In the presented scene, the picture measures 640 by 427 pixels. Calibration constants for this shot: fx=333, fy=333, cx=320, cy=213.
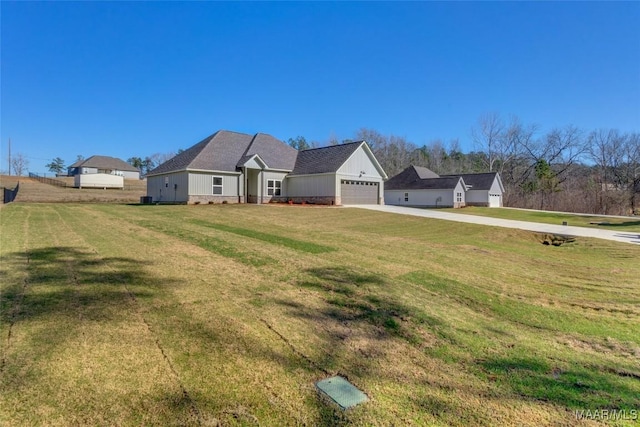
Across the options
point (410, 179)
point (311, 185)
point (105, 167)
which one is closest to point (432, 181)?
point (410, 179)

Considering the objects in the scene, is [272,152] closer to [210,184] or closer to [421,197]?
[210,184]

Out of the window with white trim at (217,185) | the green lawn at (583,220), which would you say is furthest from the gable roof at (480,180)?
the window with white trim at (217,185)

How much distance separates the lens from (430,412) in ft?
8.49

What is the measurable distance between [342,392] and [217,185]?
76.0ft

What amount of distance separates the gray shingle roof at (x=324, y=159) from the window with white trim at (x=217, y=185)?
19.7 ft

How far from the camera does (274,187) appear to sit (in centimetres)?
2689

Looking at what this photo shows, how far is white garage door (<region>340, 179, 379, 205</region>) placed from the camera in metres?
26.5

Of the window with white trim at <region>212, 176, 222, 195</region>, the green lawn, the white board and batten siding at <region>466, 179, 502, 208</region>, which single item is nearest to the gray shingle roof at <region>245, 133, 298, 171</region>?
the window with white trim at <region>212, 176, 222, 195</region>

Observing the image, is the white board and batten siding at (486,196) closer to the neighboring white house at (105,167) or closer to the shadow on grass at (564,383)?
the shadow on grass at (564,383)

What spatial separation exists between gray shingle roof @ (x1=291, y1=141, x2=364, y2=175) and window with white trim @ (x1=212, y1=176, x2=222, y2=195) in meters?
6.01

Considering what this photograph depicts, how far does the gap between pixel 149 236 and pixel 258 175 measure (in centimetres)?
1729

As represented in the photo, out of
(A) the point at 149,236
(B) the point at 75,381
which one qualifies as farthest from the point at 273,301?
(A) the point at 149,236

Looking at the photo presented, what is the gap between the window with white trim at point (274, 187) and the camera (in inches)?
1045

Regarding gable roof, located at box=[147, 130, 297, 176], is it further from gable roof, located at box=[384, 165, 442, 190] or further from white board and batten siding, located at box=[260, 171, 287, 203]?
gable roof, located at box=[384, 165, 442, 190]
